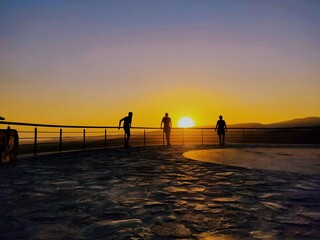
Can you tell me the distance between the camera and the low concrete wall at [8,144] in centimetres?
845

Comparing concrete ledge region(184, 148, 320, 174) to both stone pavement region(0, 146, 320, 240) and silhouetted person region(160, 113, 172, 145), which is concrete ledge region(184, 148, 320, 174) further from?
silhouetted person region(160, 113, 172, 145)

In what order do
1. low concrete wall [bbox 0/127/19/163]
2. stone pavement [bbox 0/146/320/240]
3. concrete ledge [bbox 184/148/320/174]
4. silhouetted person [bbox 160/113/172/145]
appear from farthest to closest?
silhouetted person [bbox 160/113/172/145]
low concrete wall [bbox 0/127/19/163]
concrete ledge [bbox 184/148/320/174]
stone pavement [bbox 0/146/320/240]

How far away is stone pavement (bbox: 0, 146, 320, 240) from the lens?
294 cm

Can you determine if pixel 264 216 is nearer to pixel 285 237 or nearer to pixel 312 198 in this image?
pixel 285 237

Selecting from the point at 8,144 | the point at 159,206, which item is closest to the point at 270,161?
the point at 159,206

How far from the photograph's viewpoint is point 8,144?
29.1 ft

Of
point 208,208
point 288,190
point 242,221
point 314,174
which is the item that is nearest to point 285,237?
point 242,221

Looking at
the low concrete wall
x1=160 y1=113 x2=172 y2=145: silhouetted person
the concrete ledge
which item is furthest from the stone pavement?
x1=160 y1=113 x2=172 y2=145: silhouetted person

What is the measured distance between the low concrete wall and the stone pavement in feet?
7.37

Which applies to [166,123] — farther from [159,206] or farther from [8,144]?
[159,206]

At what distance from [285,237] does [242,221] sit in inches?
21.9

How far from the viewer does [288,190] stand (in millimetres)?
4898

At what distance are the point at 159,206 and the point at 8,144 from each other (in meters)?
6.70

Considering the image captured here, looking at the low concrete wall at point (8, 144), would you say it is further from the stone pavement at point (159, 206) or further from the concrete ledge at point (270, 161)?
the concrete ledge at point (270, 161)
